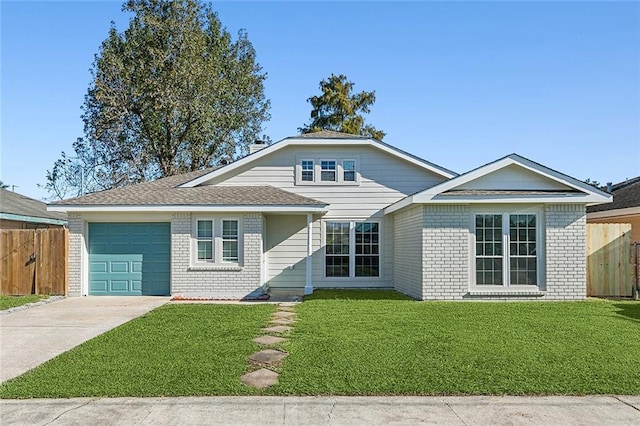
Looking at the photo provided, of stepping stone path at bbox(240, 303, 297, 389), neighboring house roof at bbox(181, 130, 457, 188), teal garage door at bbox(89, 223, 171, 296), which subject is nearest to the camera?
stepping stone path at bbox(240, 303, 297, 389)

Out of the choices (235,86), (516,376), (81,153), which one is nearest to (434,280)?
(516,376)

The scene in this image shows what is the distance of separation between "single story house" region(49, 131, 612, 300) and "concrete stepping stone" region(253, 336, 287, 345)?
556 cm

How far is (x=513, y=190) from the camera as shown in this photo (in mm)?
12922

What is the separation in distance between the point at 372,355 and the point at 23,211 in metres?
19.4

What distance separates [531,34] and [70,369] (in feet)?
42.3

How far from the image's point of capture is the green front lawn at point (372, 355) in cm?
567

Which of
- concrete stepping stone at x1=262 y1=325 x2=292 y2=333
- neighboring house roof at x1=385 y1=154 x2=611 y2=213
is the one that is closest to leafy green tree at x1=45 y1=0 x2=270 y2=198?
neighboring house roof at x1=385 y1=154 x2=611 y2=213

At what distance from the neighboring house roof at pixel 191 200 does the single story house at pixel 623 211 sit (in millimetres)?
10301

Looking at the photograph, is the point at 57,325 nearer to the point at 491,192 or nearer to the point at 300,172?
the point at 300,172

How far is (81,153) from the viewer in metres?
29.7

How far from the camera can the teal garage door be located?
15078 millimetres

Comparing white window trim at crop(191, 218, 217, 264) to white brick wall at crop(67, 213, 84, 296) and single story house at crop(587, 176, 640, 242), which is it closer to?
white brick wall at crop(67, 213, 84, 296)

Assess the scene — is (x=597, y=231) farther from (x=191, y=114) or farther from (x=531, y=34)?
(x=191, y=114)

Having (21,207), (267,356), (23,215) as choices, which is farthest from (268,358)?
(21,207)
